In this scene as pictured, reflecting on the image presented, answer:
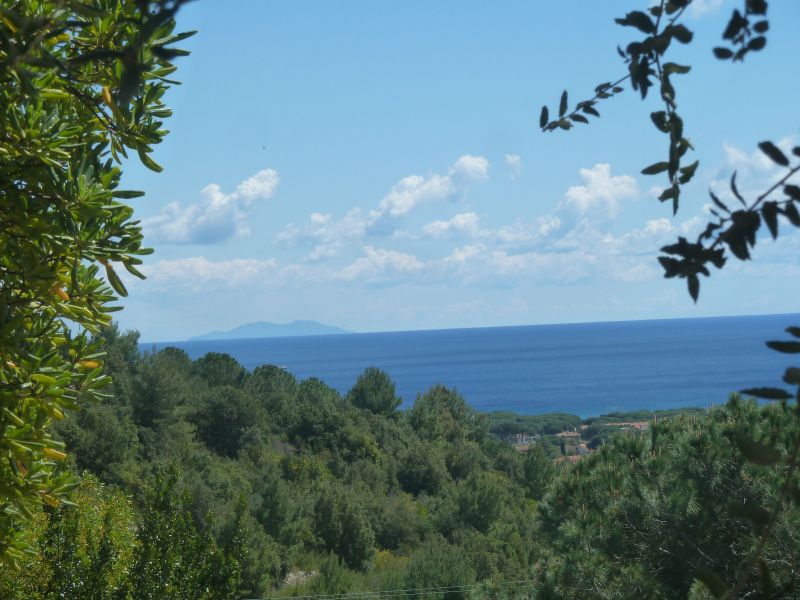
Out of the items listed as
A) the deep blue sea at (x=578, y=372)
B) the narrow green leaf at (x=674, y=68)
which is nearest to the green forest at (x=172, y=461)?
the narrow green leaf at (x=674, y=68)

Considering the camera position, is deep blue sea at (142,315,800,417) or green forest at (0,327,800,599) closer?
green forest at (0,327,800,599)

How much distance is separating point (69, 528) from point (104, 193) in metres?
5.21

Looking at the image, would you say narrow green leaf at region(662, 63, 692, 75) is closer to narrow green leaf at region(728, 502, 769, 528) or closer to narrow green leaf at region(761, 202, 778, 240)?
narrow green leaf at region(761, 202, 778, 240)

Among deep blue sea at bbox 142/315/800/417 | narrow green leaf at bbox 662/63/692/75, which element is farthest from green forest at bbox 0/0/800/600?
deep blue sea at bbox 142/315/800/417

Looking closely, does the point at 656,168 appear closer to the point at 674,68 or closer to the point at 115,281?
the point at 674,68

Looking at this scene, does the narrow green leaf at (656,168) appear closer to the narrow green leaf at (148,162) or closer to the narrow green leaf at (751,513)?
the narrow green leaf at (751,513)

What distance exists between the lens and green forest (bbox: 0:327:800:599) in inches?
279

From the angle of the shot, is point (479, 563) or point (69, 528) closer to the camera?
point (69, 528)

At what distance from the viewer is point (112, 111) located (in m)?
2.89

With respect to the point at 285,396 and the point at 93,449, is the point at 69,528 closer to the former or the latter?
the point at 93,449

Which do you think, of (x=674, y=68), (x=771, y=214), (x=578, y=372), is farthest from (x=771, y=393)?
(x=578, y=372)

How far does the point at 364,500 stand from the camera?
29562mm

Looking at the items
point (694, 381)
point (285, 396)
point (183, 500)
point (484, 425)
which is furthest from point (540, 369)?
point (183, 500)

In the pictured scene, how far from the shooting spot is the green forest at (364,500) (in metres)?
7.09
